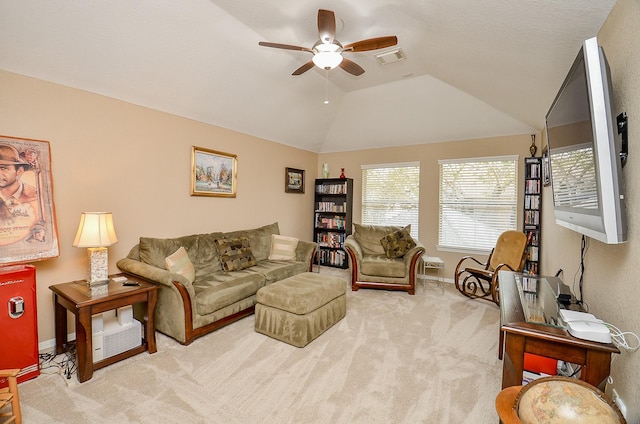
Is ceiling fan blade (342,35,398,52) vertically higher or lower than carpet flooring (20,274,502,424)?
higher

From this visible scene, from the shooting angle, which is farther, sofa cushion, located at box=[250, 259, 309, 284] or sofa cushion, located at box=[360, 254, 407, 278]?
sofa cushion, located at box=[360, 254, 407, 278]

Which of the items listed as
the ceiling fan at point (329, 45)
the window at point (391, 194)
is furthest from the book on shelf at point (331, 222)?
the ceiling fan at point (329, 45)

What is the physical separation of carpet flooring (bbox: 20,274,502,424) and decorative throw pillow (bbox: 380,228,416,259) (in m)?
1.53

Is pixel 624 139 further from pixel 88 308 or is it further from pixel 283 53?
pixel 88 308

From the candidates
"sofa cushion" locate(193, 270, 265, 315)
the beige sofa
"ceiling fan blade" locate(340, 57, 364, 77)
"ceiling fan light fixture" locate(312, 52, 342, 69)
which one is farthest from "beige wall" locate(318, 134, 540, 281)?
"ceiling fan light fixture" locate(312, 52, 342, 69)

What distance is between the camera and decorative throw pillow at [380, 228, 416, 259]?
458 cm

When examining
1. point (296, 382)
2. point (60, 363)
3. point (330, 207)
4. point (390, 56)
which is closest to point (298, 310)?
point (296, 382)

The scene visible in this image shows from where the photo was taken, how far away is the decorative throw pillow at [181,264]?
3027 mm

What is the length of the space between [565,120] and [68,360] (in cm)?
413

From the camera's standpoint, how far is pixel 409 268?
169 inches

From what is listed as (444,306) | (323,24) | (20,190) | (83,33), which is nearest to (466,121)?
(444,306)

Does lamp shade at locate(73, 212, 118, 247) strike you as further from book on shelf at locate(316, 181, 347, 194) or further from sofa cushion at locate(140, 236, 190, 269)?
book on shelf at locate(316, 181, 347, 194)

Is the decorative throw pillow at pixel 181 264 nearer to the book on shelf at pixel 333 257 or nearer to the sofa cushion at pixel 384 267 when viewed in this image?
the sofa cushion at pixel 384 267

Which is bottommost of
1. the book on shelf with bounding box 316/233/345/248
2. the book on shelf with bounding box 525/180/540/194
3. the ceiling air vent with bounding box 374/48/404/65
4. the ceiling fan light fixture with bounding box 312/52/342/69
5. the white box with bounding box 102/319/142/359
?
the white box with bounding box 102/319/142/359
